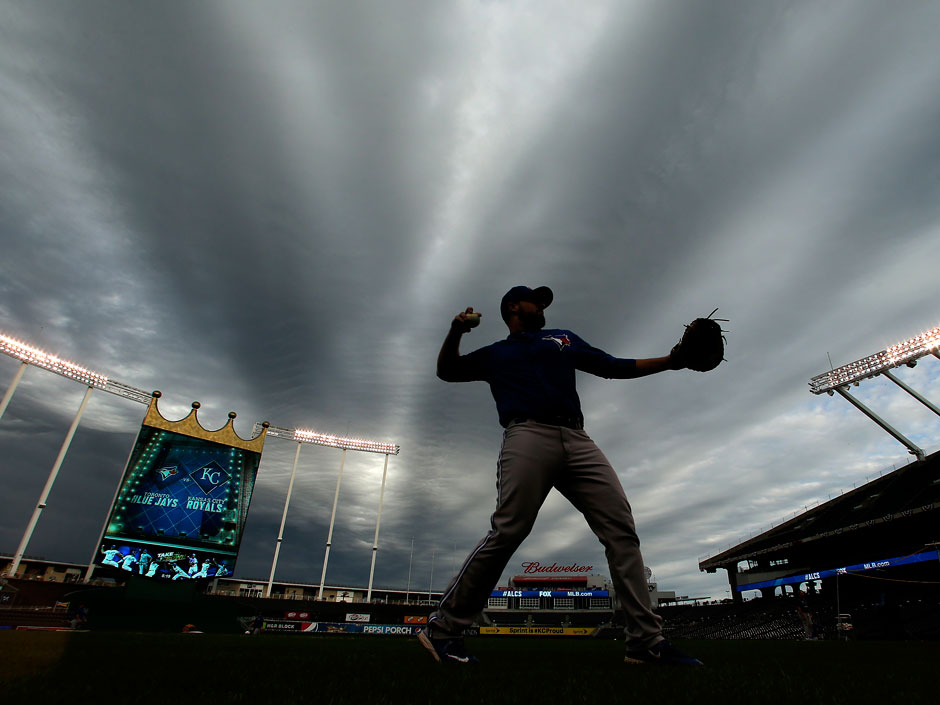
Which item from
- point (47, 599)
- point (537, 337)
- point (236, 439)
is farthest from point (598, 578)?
point (537, 337)

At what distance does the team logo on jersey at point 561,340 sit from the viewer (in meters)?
3.03

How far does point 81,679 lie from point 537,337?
260 cm

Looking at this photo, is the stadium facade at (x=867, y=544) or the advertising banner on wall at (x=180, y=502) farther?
the advertising banner on wall at (x=180, y=502)

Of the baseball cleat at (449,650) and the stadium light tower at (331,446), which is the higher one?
the stadium light tower at (331,446)

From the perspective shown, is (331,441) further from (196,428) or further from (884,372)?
(884,372)

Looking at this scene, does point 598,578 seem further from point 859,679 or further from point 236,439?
point 859,679

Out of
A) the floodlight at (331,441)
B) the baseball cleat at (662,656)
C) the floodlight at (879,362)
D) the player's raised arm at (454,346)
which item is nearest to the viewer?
the baseball cleat at (662,656)

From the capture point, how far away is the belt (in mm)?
2654

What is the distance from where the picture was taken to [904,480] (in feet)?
85.5

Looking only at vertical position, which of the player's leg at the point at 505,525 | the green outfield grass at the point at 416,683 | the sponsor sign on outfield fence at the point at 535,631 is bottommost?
the sponsor sign on outfield fence at the point at 535,631

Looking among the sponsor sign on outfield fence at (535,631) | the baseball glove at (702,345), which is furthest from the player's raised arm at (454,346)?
the sponsor sign on outfield fence at (535,631)

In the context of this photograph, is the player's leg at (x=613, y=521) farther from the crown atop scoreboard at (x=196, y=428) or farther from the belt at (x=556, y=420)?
the crown atop scoreboard at (x=196, y=428)

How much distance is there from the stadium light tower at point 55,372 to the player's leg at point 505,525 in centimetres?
3148

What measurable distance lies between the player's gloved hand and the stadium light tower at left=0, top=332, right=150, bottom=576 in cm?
3137
